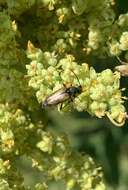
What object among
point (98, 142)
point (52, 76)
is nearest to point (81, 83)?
point (52, 76)

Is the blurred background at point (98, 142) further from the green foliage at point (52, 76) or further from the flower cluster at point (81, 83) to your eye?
the flower cluster at point (81, 83)

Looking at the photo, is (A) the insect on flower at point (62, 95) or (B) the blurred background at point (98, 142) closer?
(A) the insect on flower at point (62, 95)

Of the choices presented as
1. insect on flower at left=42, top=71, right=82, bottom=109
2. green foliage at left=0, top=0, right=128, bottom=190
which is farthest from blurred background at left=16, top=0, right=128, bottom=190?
insect on flower at left=42, top=71, right=82, bottom=109

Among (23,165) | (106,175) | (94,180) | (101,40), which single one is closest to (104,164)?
(106,175)

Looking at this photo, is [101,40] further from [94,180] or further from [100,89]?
[94,180]

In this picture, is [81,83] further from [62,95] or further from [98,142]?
[98,142]

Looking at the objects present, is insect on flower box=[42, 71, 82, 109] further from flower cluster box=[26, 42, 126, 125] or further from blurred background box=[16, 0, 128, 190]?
blurred background box=[16, 0, 128, 190]

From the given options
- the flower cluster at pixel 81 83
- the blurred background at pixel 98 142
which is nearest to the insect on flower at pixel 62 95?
the flower cluster at pixel 81 83
